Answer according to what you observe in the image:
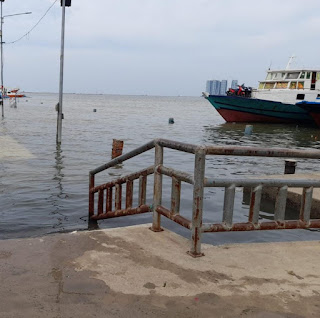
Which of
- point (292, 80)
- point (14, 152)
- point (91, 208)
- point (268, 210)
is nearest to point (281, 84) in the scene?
point (292, 80)

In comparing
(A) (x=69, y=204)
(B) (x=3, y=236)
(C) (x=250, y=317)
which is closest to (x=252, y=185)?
(C) (x=250, y=317)

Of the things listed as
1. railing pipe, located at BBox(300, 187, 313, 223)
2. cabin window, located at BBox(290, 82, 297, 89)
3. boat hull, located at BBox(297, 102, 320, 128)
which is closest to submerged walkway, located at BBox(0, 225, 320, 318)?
railing pipe, located at BBox(300, 187, 313, 223)

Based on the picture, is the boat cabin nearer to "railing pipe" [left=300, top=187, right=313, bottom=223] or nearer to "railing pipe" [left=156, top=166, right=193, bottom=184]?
"railing pipe" [left=300, top=187, right=313, bottom=223]

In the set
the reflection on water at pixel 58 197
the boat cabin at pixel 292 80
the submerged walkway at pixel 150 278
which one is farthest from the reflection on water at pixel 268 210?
the boat cabin at pixel 292 80

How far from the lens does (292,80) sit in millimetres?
31781

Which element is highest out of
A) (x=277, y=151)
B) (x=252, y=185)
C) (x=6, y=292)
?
(x=277, y=151)

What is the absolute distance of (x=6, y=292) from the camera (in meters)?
2.62

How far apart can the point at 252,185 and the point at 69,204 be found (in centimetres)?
499

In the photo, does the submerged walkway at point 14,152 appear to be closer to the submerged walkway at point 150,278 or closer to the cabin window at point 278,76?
the submerged walkway at point 150,278

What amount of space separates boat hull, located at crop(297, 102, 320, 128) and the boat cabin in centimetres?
283

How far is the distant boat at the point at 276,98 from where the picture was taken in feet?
101

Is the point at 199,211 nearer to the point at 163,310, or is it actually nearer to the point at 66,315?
the point at 163,310

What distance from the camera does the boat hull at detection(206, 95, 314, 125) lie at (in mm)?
31516

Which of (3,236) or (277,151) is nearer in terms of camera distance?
(277,151)
